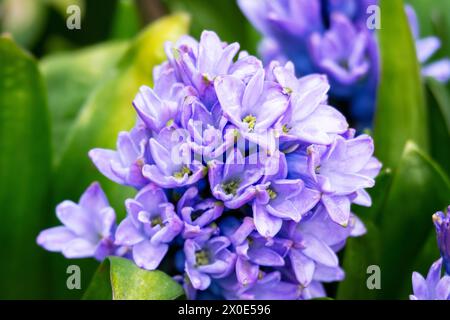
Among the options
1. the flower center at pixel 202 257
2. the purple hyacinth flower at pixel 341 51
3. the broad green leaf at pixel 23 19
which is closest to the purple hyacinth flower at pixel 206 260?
the flower center at pixel 202 257

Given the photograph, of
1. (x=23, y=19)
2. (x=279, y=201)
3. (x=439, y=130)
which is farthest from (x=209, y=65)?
(x=23, y=19)

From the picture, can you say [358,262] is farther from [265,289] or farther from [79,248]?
[79,248]

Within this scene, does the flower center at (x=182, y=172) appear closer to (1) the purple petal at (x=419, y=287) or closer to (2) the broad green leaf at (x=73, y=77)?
(1) the purple petal at (x=419, y=287)

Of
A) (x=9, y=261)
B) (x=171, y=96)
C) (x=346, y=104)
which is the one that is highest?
(x=171, y=96)

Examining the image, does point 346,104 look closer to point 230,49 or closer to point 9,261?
point 230,49

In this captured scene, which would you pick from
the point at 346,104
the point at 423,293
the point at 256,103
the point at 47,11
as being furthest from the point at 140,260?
the point at 47,11
